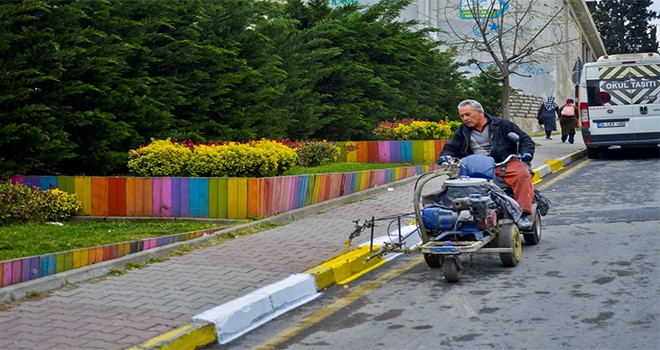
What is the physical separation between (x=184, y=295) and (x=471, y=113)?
3.90m

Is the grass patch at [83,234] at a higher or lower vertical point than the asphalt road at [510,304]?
higher

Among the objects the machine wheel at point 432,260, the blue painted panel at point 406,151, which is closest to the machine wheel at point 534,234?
the machine wheel at point 432,260

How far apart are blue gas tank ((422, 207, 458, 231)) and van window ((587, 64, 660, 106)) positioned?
14202 millimetres

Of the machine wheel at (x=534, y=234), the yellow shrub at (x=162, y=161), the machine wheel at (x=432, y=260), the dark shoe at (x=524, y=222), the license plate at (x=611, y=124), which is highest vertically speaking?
the license plate at (x=611, y=124)

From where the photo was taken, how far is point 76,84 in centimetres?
1195

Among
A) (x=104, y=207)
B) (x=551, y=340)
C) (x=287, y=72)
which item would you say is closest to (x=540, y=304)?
(x=551, y=340)

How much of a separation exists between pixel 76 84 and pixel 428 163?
9.12 m

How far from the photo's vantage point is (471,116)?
965cm

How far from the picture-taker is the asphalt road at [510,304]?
6266mm

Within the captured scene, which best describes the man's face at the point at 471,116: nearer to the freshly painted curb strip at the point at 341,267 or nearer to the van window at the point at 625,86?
the freshly painted curb strip at the point at 341,267

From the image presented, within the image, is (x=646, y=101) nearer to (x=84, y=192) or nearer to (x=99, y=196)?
(x=99, y=196)

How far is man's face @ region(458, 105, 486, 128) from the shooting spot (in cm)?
964

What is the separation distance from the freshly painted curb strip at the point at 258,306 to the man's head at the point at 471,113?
109 inches

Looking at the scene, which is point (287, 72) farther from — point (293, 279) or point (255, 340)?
point (255, 340)
